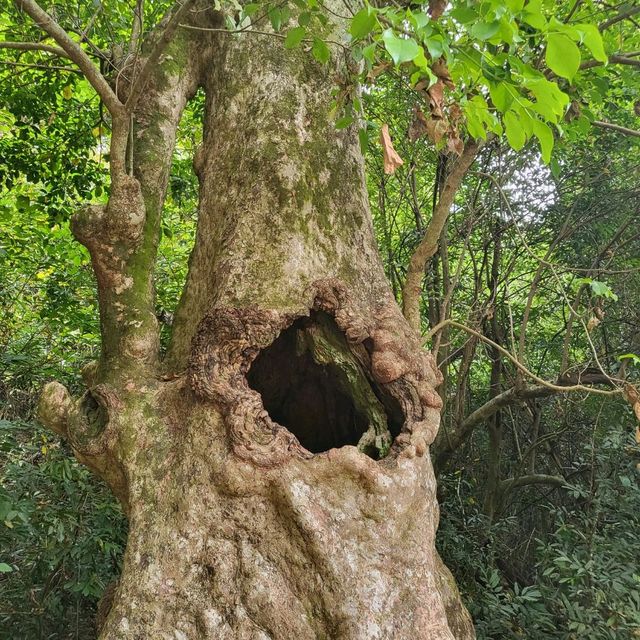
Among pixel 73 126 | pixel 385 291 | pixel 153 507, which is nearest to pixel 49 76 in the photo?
pixel 73 126

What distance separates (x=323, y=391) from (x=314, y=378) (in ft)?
0.26

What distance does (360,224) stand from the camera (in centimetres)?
246

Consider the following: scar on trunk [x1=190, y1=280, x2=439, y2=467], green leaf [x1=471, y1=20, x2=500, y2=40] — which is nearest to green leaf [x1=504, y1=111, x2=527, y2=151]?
green leaf [x1=471, y1=20, x2=500, y2=40]

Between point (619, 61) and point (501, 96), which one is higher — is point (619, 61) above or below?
above

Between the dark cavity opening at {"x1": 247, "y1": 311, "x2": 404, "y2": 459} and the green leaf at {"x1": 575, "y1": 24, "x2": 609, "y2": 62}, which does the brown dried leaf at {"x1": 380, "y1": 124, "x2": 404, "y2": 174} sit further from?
the green leaf at {"x1": 575, "y1": 24, "x2": 609, "y2": 62}

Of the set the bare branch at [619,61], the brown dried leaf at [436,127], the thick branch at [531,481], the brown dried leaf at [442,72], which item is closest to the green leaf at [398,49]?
the brown dried leaf at [442,72]

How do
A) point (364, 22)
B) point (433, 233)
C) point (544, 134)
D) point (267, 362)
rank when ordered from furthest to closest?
point (433, 233), point (267, 362), point (544, 134), point (364, 22)

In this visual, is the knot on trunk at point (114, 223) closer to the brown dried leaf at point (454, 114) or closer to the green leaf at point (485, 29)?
the brown dried leaf at point (454, 114)

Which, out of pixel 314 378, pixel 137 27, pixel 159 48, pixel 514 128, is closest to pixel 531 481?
pixel 314 378

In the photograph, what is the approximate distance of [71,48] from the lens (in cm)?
204

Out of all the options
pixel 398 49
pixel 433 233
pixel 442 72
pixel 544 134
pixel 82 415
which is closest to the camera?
pixel 398 49

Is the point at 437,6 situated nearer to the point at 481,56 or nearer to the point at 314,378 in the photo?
the point at 481,56

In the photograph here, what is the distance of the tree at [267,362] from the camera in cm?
173

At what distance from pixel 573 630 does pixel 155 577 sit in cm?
214
